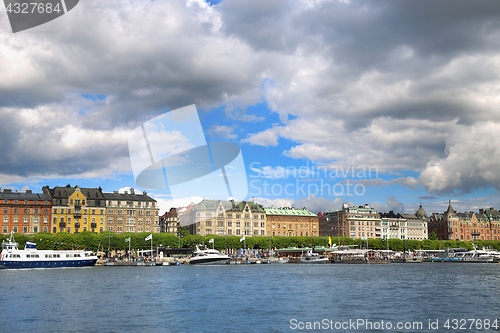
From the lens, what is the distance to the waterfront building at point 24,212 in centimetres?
12612

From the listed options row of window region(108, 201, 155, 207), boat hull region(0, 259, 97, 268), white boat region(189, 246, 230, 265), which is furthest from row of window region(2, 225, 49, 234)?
white boat region(189, 246, 230, 265)

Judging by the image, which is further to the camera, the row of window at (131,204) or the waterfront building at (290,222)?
the waterfront building at (290,222)

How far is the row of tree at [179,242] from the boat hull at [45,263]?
571 inches

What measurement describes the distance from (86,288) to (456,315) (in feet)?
132

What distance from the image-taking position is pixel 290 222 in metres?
193

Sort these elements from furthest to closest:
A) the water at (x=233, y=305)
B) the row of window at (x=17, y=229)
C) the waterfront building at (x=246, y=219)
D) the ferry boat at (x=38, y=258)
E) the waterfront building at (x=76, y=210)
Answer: the waterfront building at (x=246, y=219)
the waterfront building at (x=76, y=210)
the row of window at (x=17, y=229)
the ferry boat at (x=38, y=258)
the water at (x=233, y=305)

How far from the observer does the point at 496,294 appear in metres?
50.5

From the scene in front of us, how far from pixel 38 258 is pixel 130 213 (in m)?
47.6

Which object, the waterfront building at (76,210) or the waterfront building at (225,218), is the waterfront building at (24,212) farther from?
the waterfront building at (225,218)

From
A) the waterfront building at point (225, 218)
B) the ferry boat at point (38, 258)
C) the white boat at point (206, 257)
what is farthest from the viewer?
the waterfront building at point (225, 218)

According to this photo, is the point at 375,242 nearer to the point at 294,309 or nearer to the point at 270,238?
the point at 270,238

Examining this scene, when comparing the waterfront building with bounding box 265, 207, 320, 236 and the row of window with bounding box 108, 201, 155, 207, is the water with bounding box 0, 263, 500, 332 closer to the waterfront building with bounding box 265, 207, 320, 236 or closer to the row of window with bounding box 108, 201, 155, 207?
the row of window with bounding box 108, 201, 155, 207

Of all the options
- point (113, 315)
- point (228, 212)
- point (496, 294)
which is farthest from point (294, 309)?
point (228, 212)

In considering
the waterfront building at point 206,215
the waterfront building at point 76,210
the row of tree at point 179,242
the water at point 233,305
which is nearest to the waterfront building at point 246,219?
the waterfront building at point 206,215
